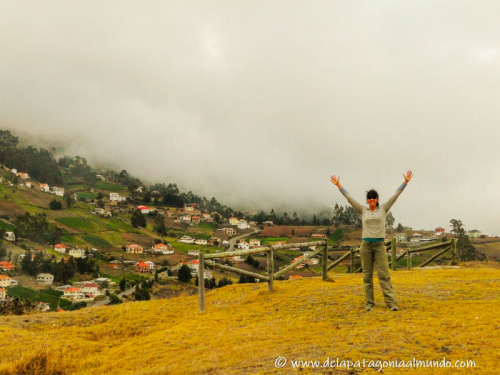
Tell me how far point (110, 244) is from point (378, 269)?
135 meters

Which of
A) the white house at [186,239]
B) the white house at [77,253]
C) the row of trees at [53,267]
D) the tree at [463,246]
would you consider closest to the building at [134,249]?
the white house at [77,253]

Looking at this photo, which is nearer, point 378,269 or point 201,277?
point 378,269

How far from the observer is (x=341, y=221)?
519ft

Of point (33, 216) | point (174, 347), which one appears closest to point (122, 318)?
point (174, 347)

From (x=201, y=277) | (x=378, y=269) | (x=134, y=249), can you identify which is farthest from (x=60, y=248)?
(x=378, y=269)

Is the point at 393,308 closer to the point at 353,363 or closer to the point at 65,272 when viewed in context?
the point at 353,363

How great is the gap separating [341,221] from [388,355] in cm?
15782

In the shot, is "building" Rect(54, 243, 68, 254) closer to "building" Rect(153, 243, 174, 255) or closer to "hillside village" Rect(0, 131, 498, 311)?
"hillside village" Rect(0, 131, 498, 311)

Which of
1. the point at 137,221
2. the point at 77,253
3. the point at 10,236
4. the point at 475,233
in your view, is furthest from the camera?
the point at 475,233

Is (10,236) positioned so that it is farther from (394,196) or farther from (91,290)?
(394,196)

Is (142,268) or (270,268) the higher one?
(270,268)

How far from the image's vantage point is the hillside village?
85.1 metres

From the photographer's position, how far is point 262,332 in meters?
7.36

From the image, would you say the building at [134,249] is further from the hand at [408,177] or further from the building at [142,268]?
the hand at [408,177]
